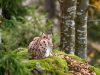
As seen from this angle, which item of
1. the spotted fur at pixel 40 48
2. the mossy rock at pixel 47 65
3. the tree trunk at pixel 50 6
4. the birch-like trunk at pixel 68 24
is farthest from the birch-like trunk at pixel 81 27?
the tree trunk at pixel 50 6

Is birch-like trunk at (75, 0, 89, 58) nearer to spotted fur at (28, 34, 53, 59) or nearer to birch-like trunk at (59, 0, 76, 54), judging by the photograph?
birch-like trunk at (59, 0, 76, 54)

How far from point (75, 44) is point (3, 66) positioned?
14.3 ft

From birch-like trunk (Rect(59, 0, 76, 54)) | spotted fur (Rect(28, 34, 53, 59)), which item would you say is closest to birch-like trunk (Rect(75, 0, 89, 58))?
birch-like trunk (Rect(59, 0, 76, 54))

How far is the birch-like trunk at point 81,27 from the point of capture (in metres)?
9.62

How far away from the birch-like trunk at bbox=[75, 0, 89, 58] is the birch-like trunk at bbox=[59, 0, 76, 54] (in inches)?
4.5

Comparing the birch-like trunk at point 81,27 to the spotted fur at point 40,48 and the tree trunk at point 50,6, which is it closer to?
the spotted fur at point 40,48

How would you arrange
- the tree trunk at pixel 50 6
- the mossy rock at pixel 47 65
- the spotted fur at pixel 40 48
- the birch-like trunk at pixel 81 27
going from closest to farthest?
the mossy rock at pixel 47 65, the spotted fur at pixel 40 48, the birch-like trunk at pixel 81 27, the tree trunk at pixel 50 6

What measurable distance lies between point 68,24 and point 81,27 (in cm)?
29

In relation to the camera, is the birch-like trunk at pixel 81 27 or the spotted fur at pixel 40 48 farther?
the birch-like trunk at pixel 81 27

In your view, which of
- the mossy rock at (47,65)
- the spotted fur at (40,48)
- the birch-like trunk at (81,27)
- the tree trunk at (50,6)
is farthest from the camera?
the tree trunk at (50,6)

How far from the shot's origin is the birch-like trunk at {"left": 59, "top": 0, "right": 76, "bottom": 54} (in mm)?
9625

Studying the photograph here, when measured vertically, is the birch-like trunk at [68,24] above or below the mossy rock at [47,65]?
above

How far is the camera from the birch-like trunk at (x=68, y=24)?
962 cm

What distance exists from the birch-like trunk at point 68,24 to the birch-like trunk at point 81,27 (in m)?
0.11
